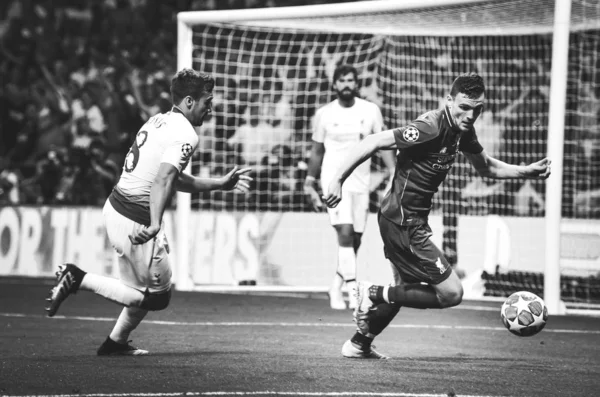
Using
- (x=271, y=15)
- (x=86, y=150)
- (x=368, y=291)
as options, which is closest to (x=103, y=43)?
(x=86, y=150)

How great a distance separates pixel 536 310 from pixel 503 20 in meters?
5.75

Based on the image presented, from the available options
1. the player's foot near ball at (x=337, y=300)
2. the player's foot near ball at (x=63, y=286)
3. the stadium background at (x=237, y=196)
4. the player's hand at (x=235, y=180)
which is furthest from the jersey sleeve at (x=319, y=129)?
the player's foot near ball at (x=63, y=286)

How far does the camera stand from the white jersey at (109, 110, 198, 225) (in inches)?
245

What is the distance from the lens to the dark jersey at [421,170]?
6301mm

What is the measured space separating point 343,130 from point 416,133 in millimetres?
3595

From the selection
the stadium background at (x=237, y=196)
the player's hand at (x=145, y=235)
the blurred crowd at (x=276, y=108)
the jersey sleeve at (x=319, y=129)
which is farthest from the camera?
the blurred crowd at (x=276, y=108)

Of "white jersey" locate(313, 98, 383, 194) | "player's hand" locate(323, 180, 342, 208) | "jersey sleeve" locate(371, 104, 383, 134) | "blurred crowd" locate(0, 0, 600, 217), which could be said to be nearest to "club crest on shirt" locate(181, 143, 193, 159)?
"player's hand" locate(323, 180, 342, 208)

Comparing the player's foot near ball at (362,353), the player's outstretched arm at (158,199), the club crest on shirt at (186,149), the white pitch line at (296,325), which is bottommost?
the white pitch line at (296,325)

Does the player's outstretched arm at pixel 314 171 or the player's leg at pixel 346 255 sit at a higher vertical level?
the player's outstretched arm at pixel 314 171

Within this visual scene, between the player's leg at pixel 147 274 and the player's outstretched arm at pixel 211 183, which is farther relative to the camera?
the player's outstretched arm at pixel 211 183

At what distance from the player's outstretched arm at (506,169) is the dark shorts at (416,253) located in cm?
64

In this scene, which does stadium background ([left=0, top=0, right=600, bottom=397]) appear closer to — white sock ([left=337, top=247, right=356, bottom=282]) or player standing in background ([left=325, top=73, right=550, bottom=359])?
white sock ([left=337, top=247, right=356, bottom=282])

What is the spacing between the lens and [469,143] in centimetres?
657

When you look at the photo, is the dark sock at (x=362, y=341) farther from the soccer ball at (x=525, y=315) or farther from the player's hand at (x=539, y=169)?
the player's hand at (x=539, y=169)
